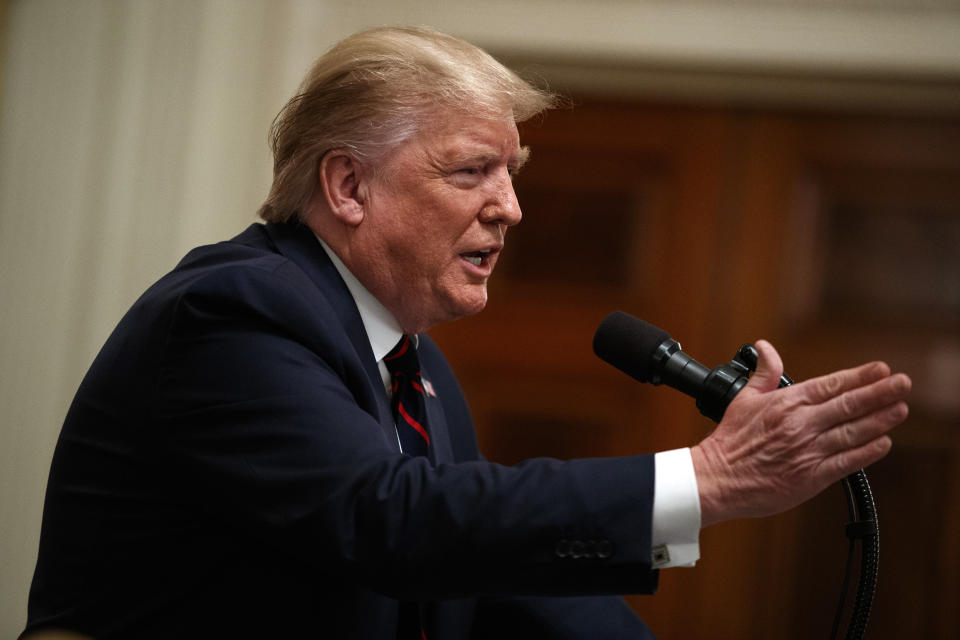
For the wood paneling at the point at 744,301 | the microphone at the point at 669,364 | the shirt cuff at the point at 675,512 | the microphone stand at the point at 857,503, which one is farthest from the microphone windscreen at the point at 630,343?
the wood paneling at the point at 744,301

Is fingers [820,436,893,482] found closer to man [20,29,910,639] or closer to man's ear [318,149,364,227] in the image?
man [20,29,910,639]

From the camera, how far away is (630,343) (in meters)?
1.19

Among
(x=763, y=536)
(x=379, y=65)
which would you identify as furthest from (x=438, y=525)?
(x=763, y=536)

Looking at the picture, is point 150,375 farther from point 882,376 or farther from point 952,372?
point 952,372

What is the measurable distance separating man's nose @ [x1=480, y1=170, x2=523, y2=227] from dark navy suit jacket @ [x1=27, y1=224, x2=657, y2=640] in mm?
251

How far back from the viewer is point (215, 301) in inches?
43.8

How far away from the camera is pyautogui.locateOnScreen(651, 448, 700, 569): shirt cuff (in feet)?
3.16

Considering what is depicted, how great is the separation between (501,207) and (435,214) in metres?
0.10

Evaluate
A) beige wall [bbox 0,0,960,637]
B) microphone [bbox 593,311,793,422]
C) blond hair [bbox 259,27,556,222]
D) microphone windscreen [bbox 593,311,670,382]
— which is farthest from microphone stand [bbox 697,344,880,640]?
beige wall [bbox 0,0,960,637]

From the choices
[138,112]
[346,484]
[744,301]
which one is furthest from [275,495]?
[744,301]

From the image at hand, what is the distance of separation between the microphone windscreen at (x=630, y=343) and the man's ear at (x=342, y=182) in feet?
1.36

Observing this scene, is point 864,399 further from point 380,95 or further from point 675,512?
point 380,95

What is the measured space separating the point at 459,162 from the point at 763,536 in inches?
72.0

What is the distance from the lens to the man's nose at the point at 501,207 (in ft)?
4.65
